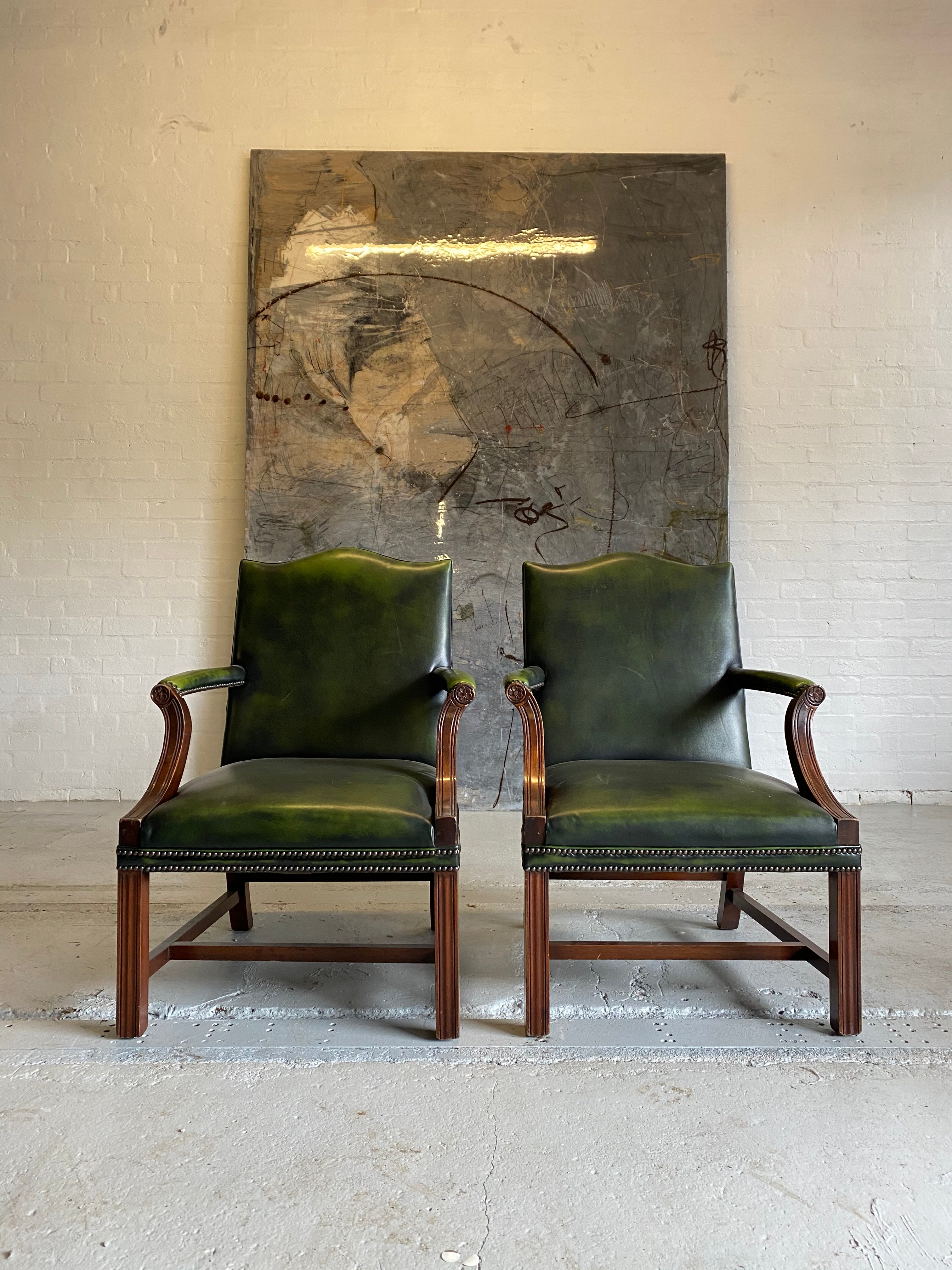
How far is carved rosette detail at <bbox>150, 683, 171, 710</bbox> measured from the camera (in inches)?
71.6

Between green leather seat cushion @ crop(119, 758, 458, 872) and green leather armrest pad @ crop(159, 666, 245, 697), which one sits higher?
green leather armrest pad @ crop(159, 666, 245, 697)

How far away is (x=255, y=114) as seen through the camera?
3822 millimetres

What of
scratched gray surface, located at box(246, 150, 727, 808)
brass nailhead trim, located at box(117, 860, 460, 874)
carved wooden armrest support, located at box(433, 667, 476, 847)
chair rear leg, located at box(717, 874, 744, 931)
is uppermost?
scratched gray surface, located at box(246, 150, 727, 808)

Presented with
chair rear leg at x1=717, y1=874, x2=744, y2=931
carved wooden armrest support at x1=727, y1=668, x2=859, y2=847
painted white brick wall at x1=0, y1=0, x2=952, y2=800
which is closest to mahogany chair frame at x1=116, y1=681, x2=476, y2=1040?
carved wooden armrest support at x1=727, y1=668, x2=859, y2=847

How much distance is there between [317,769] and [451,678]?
0.36 meters

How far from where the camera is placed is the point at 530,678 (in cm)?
194

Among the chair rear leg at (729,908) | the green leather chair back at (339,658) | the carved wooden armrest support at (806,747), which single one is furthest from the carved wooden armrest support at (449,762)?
the chair rear leg at (729,908)

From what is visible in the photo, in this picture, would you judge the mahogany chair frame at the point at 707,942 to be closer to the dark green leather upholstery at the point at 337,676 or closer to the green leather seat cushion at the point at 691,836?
the green leather seat cushion at the point at 691,836

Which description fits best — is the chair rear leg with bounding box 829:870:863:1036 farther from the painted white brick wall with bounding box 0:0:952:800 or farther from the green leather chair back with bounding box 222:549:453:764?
the painted white brick wall with bounding box 0:0:952:800

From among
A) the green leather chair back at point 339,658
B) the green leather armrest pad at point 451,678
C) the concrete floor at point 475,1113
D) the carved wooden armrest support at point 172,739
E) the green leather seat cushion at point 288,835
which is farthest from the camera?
the green leather chair back at point 339,658

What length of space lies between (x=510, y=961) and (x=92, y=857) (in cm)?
163

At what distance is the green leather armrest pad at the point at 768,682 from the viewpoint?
191 cm

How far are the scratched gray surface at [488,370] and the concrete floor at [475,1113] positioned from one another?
6.05 feet

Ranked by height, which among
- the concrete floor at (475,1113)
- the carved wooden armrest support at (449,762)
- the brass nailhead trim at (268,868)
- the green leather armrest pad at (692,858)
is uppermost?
the carved wooden armrest support at (449,762)
